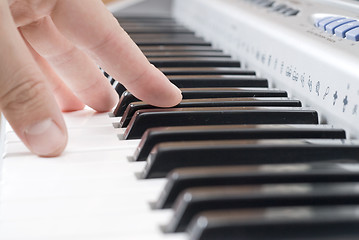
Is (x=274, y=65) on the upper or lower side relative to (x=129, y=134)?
upper

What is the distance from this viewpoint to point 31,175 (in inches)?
25.3

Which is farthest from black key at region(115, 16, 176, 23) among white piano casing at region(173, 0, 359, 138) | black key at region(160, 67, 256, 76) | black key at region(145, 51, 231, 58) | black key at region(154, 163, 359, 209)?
black key at region(154, 163, 359, 209)

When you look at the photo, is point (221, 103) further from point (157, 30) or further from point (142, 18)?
point (142, 18)

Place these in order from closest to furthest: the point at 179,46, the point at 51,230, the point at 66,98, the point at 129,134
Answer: the point at 51,230 → the point at 129,134 → the point at 66,98 → the point at 179,46

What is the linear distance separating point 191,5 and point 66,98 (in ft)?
2.28

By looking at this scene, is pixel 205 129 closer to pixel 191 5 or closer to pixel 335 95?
pixel 335 95

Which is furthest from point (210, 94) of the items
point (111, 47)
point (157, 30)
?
point (157, 30)

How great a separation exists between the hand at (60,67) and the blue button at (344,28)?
240mm

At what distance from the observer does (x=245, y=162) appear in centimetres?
62

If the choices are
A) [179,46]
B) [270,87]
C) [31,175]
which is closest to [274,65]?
[270,87]

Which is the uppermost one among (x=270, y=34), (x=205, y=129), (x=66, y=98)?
(x=270, y=34)

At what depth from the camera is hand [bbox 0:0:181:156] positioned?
634 millimetres

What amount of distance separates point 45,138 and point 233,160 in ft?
0.72

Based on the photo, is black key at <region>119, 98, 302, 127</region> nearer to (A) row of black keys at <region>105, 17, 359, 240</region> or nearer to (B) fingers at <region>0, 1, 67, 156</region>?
(A) row of black keys at <region>105, 17, 359, 240</region>
